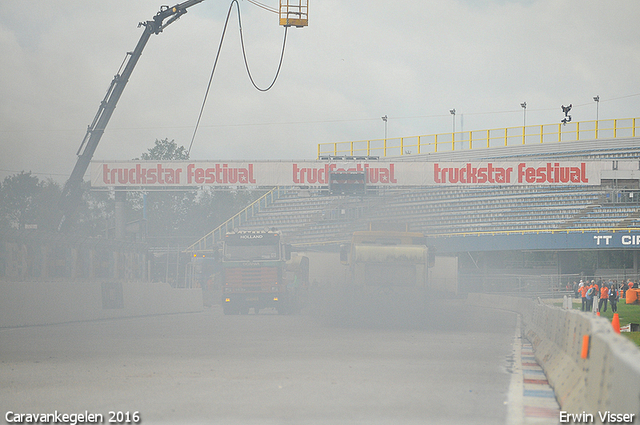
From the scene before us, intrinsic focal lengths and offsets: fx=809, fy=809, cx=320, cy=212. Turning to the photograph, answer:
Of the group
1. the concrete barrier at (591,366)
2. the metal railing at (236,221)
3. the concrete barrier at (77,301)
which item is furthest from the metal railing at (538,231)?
the concrete barrier at (591,366)

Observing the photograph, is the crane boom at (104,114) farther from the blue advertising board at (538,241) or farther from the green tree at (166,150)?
the green tree at (166,150)

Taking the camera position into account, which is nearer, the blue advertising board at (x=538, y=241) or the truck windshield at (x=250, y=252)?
the truck windshield at (x=250, y=252)

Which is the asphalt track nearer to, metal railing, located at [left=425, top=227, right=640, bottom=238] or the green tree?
metal railing, located at [left=425, top=227, right=640, bottom=238]

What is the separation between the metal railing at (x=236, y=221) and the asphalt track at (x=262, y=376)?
42.6 metres

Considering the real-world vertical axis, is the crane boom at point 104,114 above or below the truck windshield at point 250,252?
above

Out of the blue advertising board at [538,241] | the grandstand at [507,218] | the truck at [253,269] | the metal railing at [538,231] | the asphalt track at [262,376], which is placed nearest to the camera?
the asphalt track at [262,376]

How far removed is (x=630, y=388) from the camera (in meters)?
4.59

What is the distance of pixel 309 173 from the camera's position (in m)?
43.6

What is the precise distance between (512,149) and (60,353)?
49918 millimetres

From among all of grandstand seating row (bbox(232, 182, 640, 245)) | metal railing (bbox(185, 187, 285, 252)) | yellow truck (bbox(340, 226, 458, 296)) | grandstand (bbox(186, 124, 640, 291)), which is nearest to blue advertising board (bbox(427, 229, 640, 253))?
grandstand (bbox(186, 124, 640, 291))

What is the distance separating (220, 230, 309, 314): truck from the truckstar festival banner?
Result: 41.3 feet

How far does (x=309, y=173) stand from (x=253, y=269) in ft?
45.0

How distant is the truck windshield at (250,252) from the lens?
101 feet

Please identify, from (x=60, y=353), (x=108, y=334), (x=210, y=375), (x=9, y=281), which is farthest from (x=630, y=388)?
(x=9, y=281)
